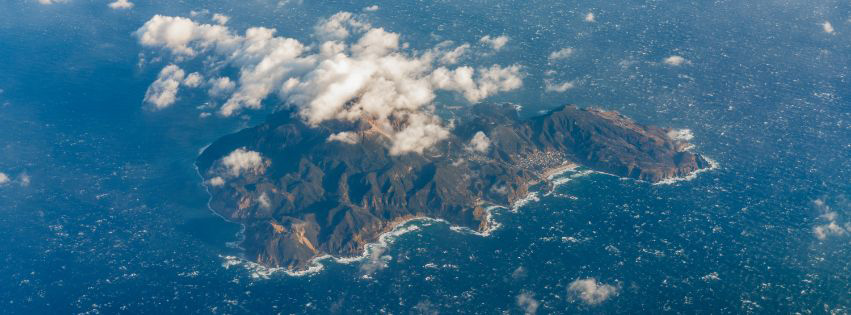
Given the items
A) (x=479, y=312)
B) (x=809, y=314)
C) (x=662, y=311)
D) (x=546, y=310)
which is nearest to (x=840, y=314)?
(x=809, y=314)

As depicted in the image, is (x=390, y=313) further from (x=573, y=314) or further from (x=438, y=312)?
(x=573, y=314)

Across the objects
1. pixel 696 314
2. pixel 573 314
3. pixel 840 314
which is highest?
pixel 573 314

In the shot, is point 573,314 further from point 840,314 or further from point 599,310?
point 840,314

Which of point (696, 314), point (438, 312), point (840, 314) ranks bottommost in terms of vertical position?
point (840, 314)

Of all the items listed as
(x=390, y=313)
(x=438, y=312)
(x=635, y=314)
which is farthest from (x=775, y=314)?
(x=390, y=313)

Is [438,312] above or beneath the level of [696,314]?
above

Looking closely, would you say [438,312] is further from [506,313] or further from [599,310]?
[599,310]

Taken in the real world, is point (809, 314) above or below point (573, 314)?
below

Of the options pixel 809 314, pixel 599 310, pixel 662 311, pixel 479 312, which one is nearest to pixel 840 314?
pixel 809 314
